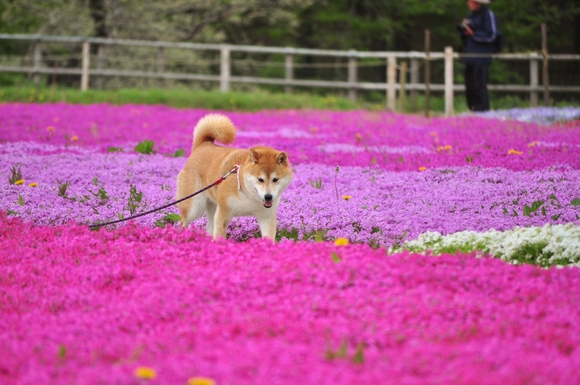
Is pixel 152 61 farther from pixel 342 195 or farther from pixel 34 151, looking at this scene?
pixel 342 195

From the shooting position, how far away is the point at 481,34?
2019cm

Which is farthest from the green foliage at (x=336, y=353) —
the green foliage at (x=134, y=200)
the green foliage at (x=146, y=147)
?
the green foliage at (x=146, y=147)

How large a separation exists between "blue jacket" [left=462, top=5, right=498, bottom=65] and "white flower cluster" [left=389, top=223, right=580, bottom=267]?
13555 mm

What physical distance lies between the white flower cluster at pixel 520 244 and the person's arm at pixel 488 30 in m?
13.6

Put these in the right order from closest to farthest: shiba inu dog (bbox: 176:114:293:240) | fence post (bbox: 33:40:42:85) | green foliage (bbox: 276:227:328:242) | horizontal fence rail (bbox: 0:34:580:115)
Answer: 1. shiba inu dog (bbox: 176:114:293:240)
2. green foliage (bbox: 276:227:328:242)
3. horizontal fence rail (bbox: 0:34:580:115)
4. fence post (bbox: 33:40:42:85)


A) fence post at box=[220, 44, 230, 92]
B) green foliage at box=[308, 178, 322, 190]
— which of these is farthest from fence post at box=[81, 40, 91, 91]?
green foliage at box=[308, 178, 322, 190]

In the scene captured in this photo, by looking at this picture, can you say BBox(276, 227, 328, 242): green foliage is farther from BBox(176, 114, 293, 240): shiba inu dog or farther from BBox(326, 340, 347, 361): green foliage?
BBox(326, 340, 347, 361): green foliage

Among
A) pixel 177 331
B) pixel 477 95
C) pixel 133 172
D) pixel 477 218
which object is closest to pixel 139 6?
pixel 477 95

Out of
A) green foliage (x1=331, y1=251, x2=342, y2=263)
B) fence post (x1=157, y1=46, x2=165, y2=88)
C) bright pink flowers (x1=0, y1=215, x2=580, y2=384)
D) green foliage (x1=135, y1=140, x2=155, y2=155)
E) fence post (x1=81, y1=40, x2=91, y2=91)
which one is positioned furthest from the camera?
fence post (x1=157, y1=46, x2=165, y2=88)

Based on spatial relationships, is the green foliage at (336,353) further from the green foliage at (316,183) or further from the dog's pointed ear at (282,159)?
the green foliage at (316,183)

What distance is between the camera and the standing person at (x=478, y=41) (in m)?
19.9

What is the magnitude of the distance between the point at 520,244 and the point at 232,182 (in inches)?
106

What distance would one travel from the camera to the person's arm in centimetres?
1995

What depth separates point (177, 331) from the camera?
15.5ft
